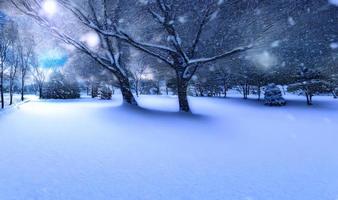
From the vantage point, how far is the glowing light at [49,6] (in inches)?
565

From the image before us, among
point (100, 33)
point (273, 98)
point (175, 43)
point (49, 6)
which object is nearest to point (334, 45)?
point (273, 98)

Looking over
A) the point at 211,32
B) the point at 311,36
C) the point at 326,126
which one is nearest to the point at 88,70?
the point at 211,32

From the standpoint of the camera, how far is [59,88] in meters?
32.2

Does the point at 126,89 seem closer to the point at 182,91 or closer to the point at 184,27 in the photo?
the point at 182,91

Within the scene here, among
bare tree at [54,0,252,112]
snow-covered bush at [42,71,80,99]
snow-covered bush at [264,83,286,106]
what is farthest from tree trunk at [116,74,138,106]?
snow-covered bush at [42,71,80,99]

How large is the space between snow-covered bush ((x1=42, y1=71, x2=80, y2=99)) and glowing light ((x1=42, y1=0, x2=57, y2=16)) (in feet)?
58.6

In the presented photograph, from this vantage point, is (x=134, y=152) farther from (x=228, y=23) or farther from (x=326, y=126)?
(x=228, y=23)

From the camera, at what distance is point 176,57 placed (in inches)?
541

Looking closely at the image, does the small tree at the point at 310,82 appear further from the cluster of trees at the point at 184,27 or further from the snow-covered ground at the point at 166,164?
the snow-covered ground at the point at 166,164

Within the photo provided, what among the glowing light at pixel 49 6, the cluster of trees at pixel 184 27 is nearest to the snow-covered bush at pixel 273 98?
the cluster of trees at pixel 184 27

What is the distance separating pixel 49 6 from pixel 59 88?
61.9 feet

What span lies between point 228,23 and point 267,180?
11.2 m

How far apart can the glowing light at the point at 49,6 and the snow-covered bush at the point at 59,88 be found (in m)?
17.8

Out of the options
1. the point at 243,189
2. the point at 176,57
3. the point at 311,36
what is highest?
the point at 311,36
